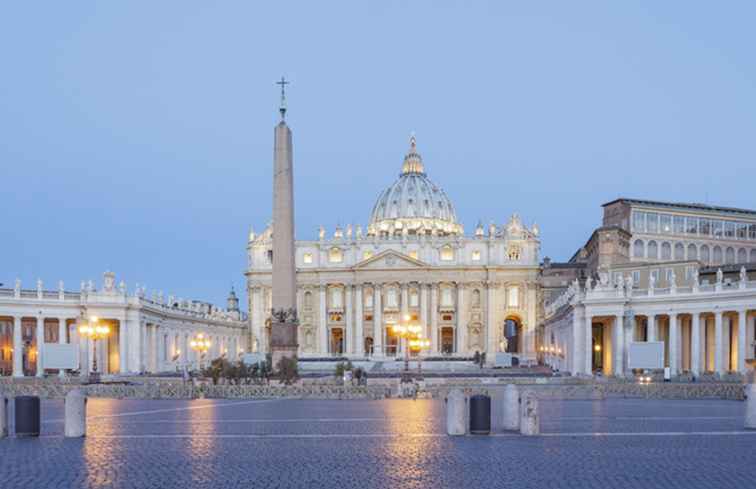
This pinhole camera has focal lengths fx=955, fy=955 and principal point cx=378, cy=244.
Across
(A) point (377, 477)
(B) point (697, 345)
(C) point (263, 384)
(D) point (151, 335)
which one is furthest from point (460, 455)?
(D) point (151, 335)

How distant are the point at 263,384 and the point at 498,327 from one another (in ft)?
250

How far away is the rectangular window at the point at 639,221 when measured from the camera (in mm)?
82250

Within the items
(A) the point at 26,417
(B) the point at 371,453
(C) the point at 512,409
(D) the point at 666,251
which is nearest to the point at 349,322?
(D) the point at 666,251

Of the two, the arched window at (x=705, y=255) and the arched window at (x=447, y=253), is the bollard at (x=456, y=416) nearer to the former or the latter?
the arched window at (x=705, y=255)

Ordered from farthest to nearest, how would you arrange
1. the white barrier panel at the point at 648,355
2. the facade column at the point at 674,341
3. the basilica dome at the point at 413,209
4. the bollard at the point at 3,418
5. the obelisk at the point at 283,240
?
the basilica dome at the point at 413,209
the facade column at the point at 674,341
the white barrier panel at the point at 648,355
the obelisk at the point at 283,240
the bollard at the point at 3,418

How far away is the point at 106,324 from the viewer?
221 feet

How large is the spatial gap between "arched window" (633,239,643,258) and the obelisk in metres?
52.3

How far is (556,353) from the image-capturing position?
3349 inches

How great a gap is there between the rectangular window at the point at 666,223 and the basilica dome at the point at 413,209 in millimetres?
53465

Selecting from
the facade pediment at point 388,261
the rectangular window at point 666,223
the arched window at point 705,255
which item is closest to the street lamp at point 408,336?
the rectangular window at point 666,223

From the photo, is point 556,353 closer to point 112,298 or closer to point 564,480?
point 112,298

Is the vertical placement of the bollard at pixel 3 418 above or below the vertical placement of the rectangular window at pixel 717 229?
below

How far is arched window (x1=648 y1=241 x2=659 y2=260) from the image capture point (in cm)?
8250

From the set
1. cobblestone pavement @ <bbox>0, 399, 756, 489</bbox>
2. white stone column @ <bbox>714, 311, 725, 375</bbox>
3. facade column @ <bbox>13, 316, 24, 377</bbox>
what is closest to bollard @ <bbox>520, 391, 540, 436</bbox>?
cobblestone pavement @ <bbox>0, 399, 756, 489</bbox>
